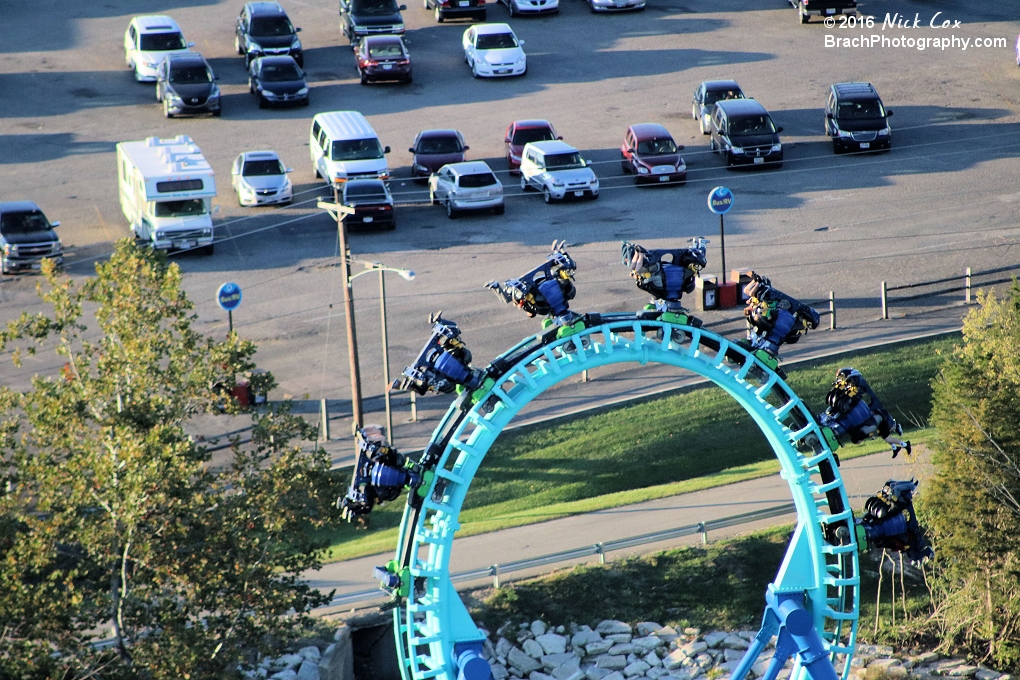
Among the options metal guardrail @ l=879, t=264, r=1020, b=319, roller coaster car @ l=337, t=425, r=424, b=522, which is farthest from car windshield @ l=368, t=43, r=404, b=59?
roller coaster car @ l=337, t=425, r=424, b=522

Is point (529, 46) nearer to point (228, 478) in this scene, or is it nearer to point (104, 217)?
point (104, 217)

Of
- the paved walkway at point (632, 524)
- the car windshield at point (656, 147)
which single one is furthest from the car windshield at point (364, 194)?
the paved walkway at point (632, 524)

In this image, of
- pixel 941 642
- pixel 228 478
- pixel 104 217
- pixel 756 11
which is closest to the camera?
pixel 228 478

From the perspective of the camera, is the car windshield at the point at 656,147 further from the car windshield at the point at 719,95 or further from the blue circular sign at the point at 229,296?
the blue circular sign at the point at 229,296

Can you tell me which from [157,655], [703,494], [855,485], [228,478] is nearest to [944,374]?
[855,485]

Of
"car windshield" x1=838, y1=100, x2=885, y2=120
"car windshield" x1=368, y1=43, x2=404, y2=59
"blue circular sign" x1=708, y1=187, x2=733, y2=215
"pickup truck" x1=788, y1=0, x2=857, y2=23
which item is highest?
"pickup truck" x1=788, y1=0, x2=857, y2=23

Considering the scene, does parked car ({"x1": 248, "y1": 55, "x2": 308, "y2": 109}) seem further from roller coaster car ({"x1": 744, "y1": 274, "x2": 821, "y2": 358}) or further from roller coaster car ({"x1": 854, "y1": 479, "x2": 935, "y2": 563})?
roller coaster car ({"x1": 854, "y1": 479, "x2": 935, "y2": 563})
